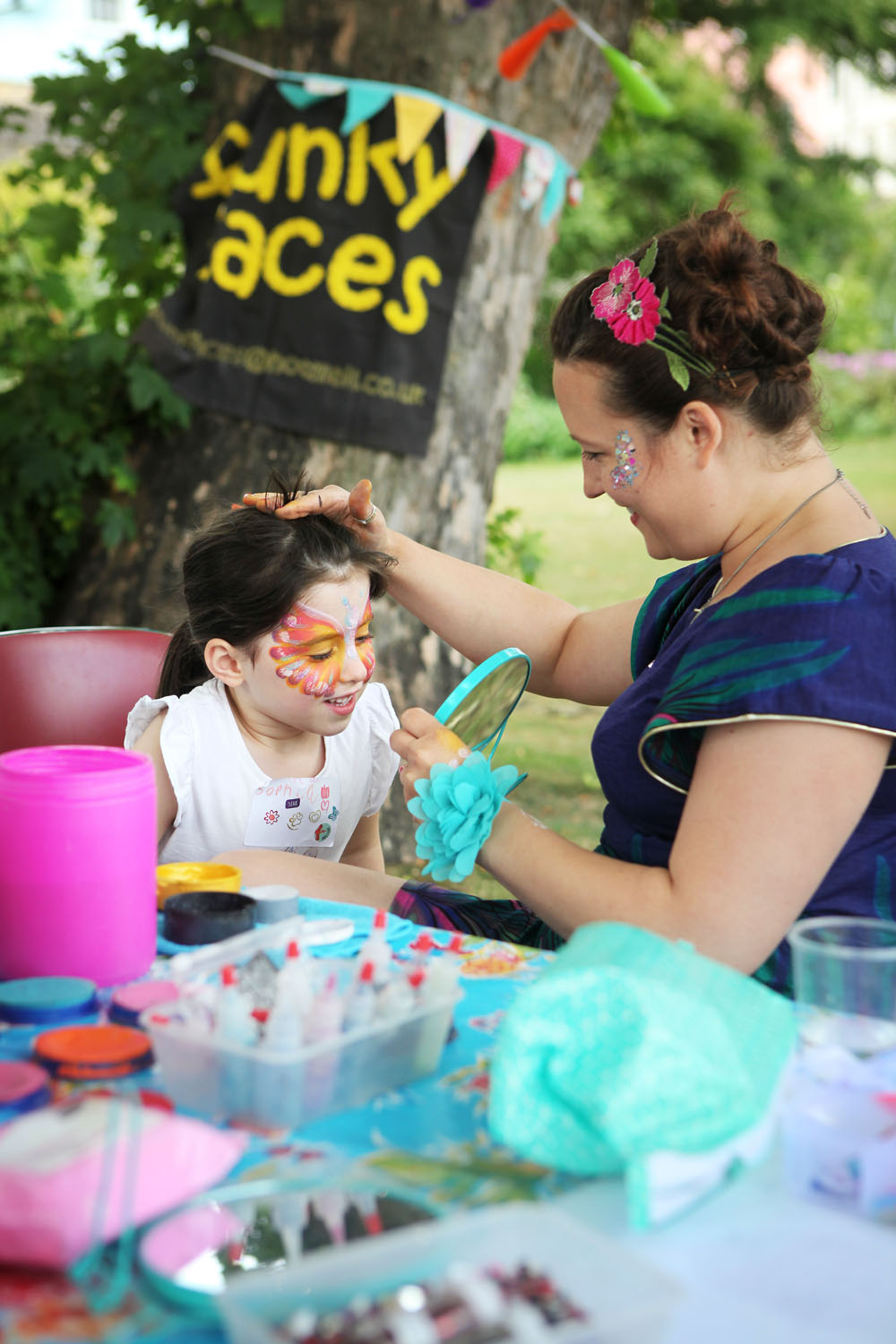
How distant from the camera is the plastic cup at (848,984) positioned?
0.91 metres

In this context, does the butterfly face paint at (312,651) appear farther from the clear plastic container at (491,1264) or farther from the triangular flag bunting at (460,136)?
the triangular flag bunting at (460,136)

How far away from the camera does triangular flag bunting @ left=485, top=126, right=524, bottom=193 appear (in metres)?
3.57

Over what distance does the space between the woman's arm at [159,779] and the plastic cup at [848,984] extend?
1.15m

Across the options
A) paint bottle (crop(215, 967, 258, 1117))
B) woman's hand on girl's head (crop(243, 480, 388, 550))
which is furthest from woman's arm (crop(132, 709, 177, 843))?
paint bottle (crop(215, 967, 258, 1117))

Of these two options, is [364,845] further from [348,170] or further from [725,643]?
[348,170]

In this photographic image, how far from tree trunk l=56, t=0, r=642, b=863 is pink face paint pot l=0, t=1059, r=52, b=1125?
9.08ft

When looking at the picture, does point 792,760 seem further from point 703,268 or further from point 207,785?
point 207,785

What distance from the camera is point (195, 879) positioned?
1370 mm

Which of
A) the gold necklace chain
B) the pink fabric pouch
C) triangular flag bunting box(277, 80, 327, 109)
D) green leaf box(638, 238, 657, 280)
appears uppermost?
triangular flag bunting box(277, 80, 327, 109)

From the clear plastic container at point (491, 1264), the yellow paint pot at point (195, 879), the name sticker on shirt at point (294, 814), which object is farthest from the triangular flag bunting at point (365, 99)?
the clear plastic container at point (491, 1264)

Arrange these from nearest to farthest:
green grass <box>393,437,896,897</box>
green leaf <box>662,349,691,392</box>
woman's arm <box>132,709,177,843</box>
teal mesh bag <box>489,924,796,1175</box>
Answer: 1. teal mesh bag <box>489,924,796,1175</box>
2. green leaf <box>662,349,691,392</box>
3. woman's arm <box>132,709,177,843</box>
4. green grass <box>393,437,896,897</box>

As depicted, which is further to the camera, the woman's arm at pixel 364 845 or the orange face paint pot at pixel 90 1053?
the woman's arm at pixel 364 845

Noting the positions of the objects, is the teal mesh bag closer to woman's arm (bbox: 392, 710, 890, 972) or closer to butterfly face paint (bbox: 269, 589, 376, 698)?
woman's arm (bbox: 392, 710, 890, 972)

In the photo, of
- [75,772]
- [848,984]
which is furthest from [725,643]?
[75,772]
